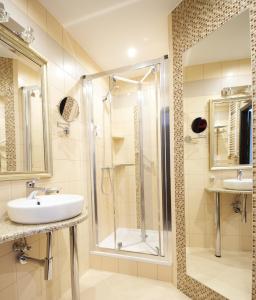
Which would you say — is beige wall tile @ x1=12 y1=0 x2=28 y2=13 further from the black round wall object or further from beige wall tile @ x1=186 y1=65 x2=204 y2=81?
the black round wall object

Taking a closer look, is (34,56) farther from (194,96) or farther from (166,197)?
(166,197)

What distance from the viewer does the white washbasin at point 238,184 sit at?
1.24 metres

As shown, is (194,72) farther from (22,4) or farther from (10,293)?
(10,293)

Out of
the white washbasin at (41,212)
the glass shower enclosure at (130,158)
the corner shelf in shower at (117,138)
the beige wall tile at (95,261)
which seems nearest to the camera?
the white washbasin at (41,212)

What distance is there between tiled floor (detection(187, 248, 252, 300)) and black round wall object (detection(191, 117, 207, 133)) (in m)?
0.93

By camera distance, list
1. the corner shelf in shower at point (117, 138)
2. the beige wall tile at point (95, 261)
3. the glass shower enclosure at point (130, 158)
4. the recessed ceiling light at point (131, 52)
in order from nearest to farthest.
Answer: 1. the glass shower enclosure at point (130, 158)
2. the beige wall tile at point (95, 261)
3. the recessed ceiling light at point (131, 52)
4. the corner shelf in shower at point (117, 138)

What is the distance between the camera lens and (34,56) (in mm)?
1454

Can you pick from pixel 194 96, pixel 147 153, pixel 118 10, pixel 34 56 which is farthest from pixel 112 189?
pixel 118 10

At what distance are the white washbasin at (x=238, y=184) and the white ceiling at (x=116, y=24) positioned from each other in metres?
1.51

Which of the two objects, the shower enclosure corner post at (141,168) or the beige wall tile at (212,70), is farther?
the shower enclosure corner post at (141,168)

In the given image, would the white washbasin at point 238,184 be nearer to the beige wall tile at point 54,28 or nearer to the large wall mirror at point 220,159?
the large wall mirror at point 220,159

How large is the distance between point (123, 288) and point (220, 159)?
1.42 metres

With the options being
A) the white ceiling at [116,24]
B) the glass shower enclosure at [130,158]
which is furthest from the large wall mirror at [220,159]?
the white ceiling at [116,24]

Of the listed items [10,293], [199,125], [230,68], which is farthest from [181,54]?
[10,293]
